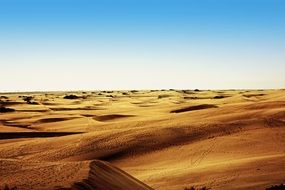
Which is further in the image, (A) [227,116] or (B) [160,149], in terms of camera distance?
(A) [227,116]

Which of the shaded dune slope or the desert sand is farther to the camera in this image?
the desert sand

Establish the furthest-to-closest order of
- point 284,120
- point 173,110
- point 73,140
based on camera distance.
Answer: point 173,110, point 284,120, point 73,140

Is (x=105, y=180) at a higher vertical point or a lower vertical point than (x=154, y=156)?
higher

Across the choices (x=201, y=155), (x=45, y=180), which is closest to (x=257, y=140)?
(x=201, y=155)

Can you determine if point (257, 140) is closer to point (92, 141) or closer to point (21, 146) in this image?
A: point (92, 141)

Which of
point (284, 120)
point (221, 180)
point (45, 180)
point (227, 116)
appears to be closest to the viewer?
point (45, 180)

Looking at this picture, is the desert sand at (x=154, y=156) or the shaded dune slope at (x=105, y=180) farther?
the desert sand at (x=154, y=156)

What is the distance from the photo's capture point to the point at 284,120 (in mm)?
16750

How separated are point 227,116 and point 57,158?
27.5 feet

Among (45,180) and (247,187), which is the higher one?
(45,180)

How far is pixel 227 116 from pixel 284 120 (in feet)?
7.98

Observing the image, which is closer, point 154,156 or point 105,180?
point 105,180

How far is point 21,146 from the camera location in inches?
545

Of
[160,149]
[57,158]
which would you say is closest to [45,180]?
[57,158]
